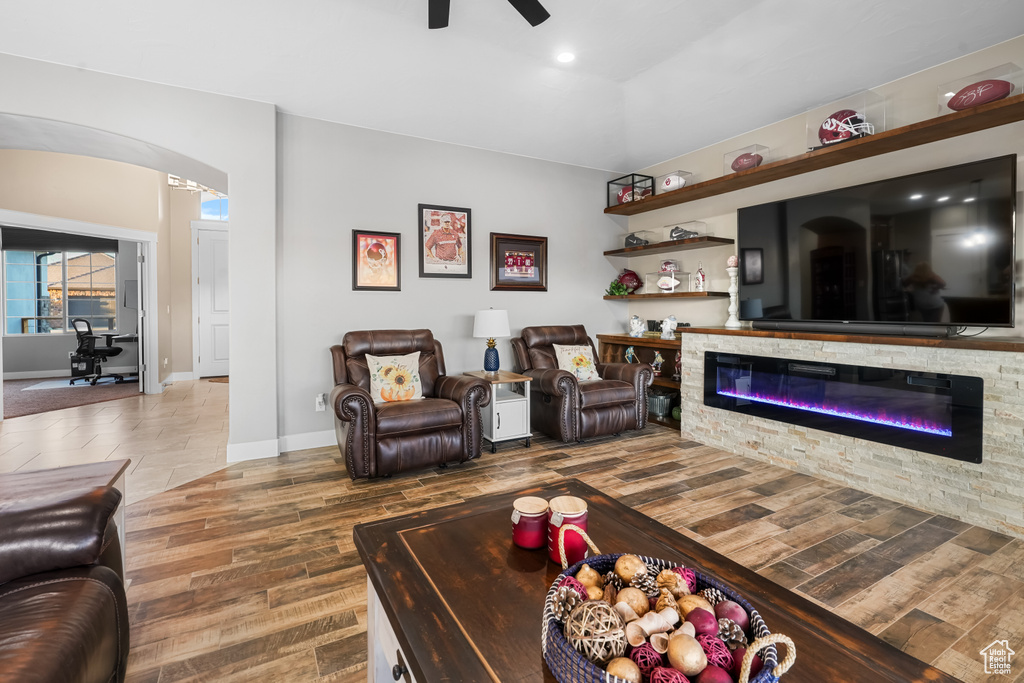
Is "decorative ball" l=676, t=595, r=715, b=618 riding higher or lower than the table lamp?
lower

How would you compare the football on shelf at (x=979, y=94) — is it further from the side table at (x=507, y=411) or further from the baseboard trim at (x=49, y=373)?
the baseboard trim at (x=49, y=373)

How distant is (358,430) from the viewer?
3.07 m

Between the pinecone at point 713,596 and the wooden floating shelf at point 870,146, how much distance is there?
10.7 feet

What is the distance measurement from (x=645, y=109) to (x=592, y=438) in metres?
2.86

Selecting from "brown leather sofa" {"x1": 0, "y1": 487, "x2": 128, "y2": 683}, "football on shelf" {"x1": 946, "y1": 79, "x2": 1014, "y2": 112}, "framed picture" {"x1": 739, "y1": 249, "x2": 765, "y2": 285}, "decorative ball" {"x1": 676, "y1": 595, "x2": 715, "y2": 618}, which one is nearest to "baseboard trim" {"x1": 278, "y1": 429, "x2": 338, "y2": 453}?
"brown leather sofa" {"x1": 0, "y1": 487, "x2": 128, "y2": 683}

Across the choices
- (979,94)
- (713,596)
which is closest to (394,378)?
(713,596)

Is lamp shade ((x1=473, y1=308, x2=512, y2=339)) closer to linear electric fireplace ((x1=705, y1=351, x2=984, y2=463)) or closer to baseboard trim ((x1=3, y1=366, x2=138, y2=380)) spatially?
linear electric fireplace ((x1=705, y1=351, x2=984, y2=463))

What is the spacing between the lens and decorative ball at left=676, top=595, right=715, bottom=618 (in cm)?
81

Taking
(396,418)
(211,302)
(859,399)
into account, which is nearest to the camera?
(859,399)

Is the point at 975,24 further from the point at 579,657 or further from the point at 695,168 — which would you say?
the point at 579,657

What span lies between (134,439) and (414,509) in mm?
3080

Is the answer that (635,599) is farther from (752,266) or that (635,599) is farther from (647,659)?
(752,266)

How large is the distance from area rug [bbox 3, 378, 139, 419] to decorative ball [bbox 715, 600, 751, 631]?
22.5ft

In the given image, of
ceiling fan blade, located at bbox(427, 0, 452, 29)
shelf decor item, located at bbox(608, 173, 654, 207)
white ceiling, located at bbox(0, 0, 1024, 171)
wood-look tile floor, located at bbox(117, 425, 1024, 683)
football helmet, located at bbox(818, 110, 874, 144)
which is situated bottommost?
wood-look tile floor, located at bbox(117, 425, 1024, 683)
